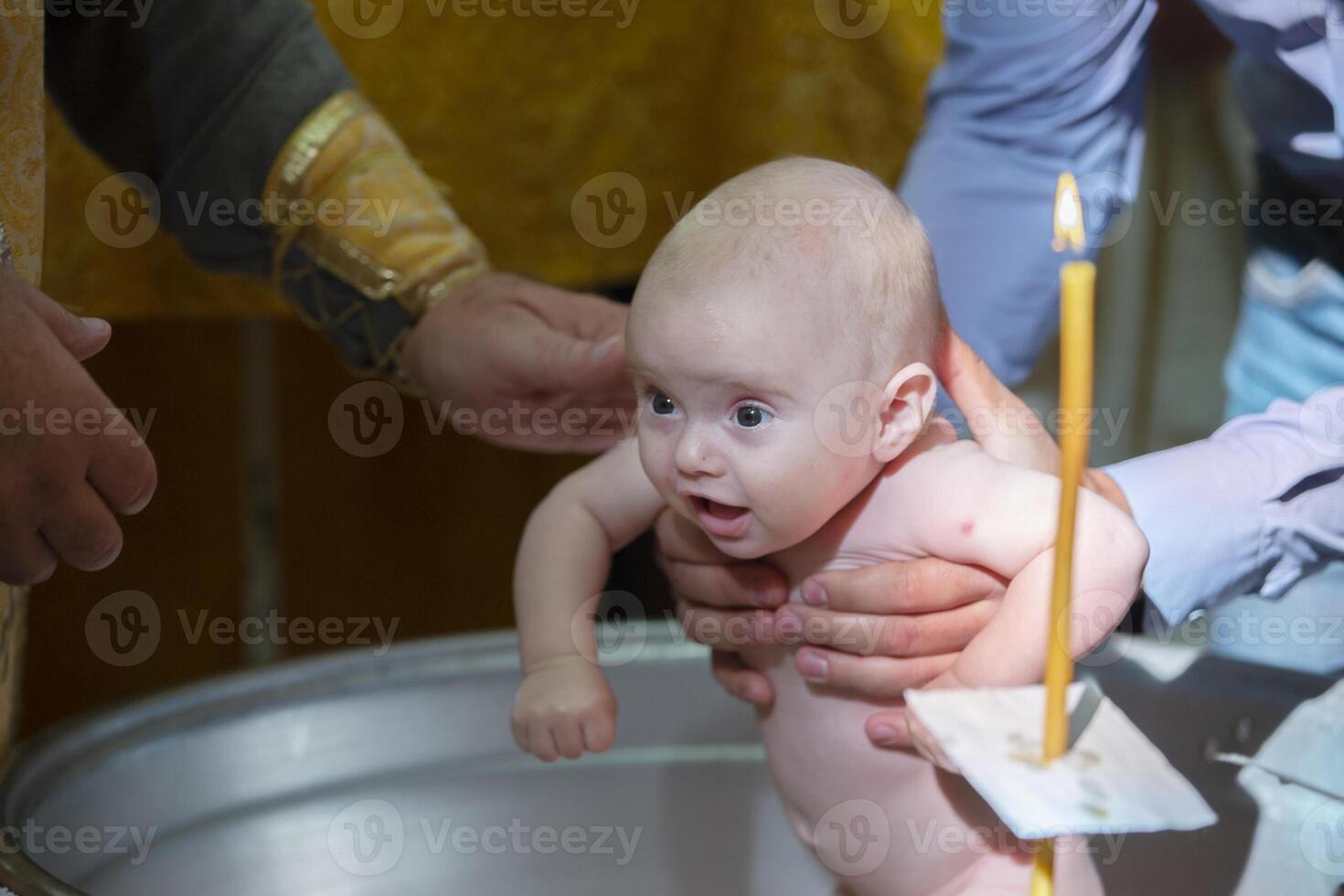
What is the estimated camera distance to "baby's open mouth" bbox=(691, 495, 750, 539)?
56 centimetres

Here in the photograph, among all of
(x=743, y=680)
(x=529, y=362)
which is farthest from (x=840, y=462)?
(x=529, y=362)

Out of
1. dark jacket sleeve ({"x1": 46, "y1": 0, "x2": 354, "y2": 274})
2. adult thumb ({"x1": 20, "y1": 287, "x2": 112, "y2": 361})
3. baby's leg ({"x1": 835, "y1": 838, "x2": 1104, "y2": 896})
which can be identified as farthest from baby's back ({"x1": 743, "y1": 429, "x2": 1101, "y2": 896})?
dark jacket sleeve ({"x1": 46, "y1": 0, "x2": 354, "y2": 274})

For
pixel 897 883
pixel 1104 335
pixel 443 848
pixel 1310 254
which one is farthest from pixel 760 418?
pixel 1104 335

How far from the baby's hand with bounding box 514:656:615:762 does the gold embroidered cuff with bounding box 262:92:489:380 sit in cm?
33

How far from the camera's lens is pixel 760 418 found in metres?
0.54

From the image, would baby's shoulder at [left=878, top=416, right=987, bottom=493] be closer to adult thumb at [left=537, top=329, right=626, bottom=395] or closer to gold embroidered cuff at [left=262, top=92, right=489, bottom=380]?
adult thumb at [left=537, top=329, right=626, bottom=395]

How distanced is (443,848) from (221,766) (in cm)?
13

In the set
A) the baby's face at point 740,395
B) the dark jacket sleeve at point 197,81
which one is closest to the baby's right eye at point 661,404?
the baby's face at point 740,395

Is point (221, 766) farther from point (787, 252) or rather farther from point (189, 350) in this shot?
point (189, 350)

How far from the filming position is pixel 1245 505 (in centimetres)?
76

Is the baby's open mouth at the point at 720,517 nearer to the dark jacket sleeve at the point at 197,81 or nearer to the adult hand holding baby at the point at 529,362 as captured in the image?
the adult hand holding baby at the point at 529,362

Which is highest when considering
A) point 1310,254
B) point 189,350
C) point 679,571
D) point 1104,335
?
point 1310,254

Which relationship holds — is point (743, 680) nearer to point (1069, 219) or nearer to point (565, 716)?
point (565, 716)

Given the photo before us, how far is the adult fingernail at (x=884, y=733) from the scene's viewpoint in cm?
61
